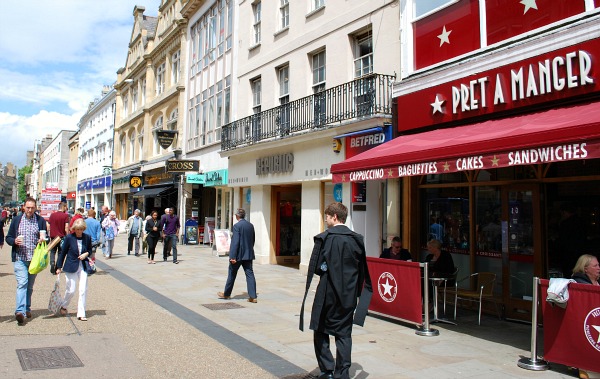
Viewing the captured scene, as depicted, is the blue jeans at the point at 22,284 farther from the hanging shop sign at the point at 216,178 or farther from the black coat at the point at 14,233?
the hanging shop sign at the point at 216,178

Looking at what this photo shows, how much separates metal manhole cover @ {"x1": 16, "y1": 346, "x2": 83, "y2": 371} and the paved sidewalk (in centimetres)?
9

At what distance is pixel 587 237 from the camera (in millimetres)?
7980

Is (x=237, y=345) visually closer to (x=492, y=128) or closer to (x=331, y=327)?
(x=331, y=327)

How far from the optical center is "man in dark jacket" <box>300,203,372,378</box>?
4824 mm

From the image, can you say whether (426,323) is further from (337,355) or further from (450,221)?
(450,221)

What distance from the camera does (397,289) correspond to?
770 cm

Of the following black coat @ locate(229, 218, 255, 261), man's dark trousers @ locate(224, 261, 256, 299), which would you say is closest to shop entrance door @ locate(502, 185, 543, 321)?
man's dark trousers @ locate(224, 261, 256, 299)

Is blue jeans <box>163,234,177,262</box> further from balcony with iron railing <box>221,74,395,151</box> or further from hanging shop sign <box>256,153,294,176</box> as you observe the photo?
balcony with iron railing <box>221,74,395,151</box>

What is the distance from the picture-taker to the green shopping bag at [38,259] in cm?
735

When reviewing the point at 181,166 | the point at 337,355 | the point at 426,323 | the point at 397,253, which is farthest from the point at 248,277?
the point at 181,166

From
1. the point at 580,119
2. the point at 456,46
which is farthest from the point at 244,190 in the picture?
the point at 580,119

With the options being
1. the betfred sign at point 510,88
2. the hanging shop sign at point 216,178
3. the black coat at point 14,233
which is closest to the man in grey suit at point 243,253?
the black coat at point 14,233

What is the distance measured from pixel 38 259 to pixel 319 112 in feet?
26.9

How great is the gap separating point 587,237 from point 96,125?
1938 inches
